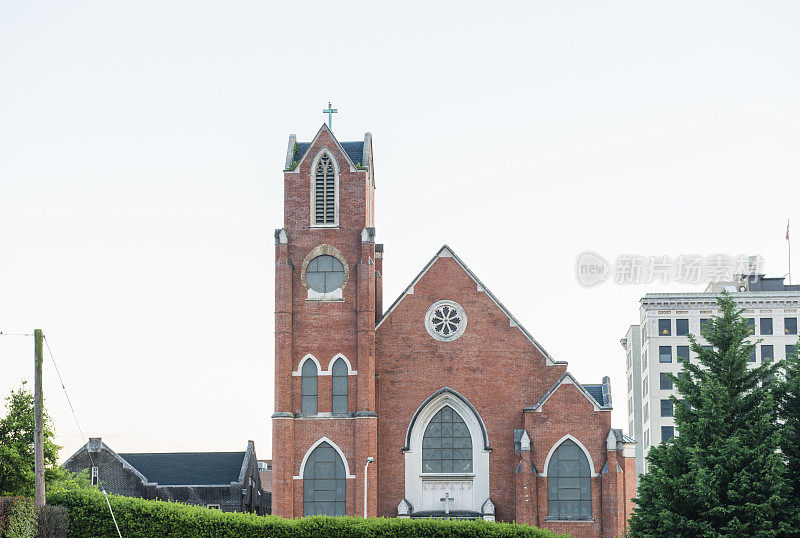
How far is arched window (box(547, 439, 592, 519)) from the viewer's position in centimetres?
4584

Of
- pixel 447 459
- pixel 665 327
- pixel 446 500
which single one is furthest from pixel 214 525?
pixel 665 327

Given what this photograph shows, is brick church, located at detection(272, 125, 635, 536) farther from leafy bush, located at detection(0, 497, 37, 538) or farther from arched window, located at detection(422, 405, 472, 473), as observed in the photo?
leafy bush, located at detection(0, 497, 37, 538)

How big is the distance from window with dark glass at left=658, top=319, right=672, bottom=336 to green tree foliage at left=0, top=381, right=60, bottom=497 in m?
71.4

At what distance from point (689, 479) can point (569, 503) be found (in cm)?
1087

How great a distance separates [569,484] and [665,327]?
61535mm

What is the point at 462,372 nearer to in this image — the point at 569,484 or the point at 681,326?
the point at 569,484

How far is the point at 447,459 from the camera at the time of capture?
47312 mm

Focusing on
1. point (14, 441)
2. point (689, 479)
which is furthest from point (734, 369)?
point (14, 441)

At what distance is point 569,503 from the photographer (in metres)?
45.9

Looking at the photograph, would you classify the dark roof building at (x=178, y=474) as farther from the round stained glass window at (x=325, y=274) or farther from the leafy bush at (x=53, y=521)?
the leafy bush at (x=53, y=521)

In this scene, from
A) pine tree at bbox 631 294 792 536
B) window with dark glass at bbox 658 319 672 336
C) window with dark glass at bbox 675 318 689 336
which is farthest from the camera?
window with dark glass at bbox 658 319 672 336

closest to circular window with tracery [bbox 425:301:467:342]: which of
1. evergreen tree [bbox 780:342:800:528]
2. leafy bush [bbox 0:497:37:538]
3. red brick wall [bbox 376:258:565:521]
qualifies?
red brick wall [bbox 376:258:565:521]

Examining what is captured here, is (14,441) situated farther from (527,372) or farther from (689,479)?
(689,479)

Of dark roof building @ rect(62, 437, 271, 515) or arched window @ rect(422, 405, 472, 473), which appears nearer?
arched window @ rect(422, 405, 472, 473)
